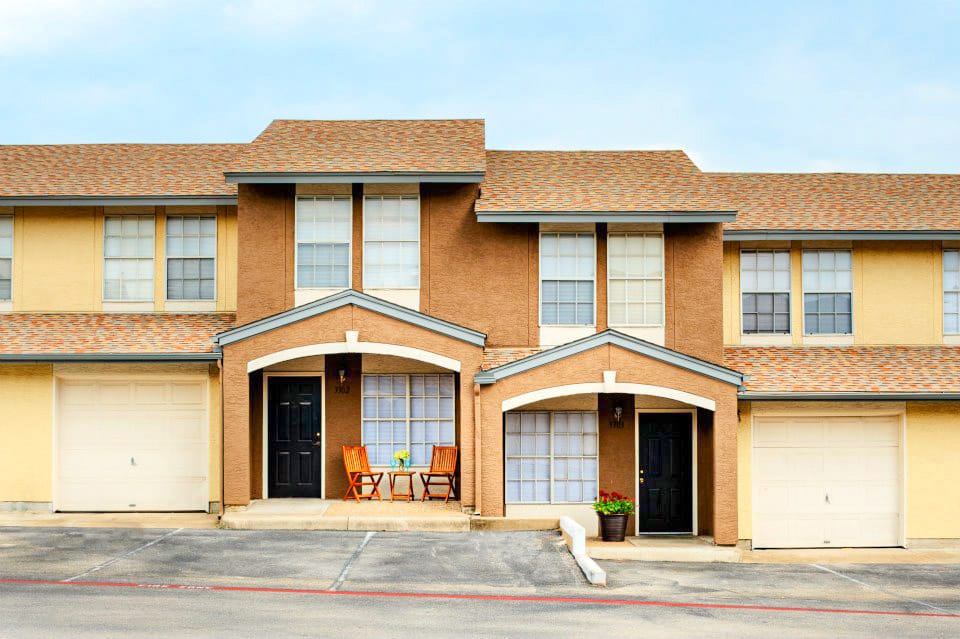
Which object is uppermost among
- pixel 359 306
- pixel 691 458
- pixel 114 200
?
pixel 114 200

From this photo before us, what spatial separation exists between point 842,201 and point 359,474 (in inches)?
478

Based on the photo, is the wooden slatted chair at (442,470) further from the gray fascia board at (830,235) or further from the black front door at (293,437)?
the gray fascia board at (830,235)

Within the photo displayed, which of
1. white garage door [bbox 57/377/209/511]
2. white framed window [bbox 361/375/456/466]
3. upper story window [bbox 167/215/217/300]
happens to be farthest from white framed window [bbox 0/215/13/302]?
white framed window [bbox 361/375/456/466]

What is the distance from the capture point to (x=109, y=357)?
18906 mm

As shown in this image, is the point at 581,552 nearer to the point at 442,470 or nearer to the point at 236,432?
the point at 442,470

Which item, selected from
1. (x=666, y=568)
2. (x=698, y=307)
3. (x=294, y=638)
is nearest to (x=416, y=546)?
(x=666, y=568)

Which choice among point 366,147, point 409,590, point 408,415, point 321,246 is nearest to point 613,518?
point 408,415

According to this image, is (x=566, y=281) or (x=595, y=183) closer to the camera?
(x=566, y=281)

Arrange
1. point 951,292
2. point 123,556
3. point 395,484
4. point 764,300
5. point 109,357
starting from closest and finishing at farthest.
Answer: point 123,556
point 109,357
point 395,484
point 764,300
point 951,292

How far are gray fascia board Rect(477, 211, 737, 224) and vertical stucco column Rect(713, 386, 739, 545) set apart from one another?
3548 mm

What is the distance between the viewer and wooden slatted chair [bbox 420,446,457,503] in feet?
64.1

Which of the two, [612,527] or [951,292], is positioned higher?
[951,292]

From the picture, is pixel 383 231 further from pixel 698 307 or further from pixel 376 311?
pixel 698 307

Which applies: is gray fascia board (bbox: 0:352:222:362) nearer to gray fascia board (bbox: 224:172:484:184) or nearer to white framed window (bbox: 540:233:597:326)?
gray fascia board (bbox: 224:172:484:184)
